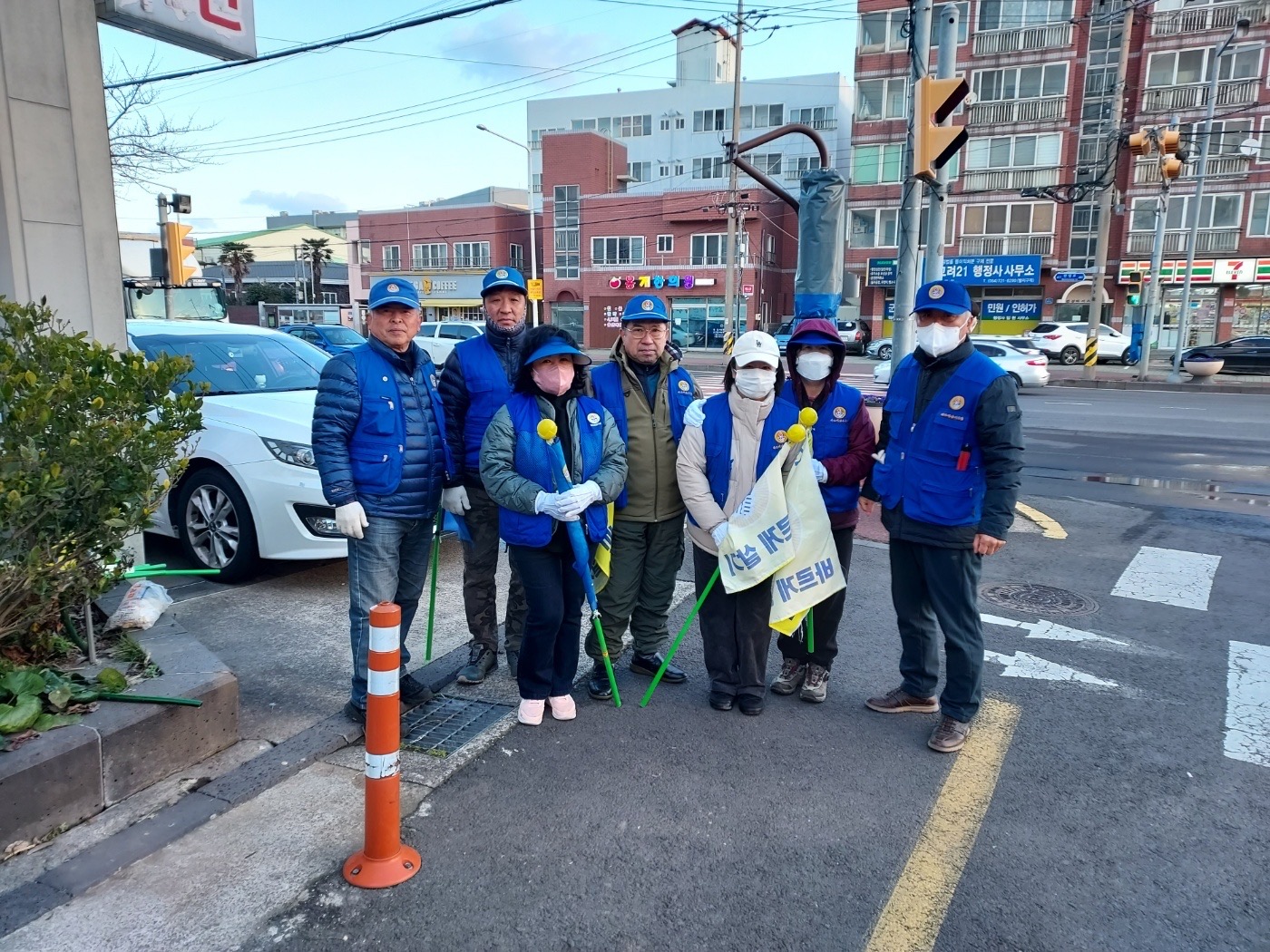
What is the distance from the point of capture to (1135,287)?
125 ft

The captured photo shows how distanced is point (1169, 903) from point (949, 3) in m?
6.70

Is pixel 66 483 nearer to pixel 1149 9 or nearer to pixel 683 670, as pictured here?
pixel 683 670

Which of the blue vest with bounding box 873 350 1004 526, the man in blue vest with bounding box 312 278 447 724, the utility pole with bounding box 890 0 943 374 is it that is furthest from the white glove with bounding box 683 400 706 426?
the utility pole with bounding box 890 0 943 374

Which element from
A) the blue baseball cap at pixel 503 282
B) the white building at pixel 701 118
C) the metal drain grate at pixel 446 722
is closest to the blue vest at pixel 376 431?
the blue baseball cap at pixel 503 282

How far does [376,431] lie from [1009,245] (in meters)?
42.6

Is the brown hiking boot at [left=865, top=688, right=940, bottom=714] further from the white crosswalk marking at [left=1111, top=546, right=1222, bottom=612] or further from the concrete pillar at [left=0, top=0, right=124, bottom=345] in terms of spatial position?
the concrete pillar at [left=0, top=0, right=124, bottom=345]

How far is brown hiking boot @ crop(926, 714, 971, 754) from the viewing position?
3.73 meters

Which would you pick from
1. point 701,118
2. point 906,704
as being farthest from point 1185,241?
point 906,704

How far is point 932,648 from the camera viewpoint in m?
4.08

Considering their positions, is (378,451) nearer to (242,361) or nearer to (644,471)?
(644,471)

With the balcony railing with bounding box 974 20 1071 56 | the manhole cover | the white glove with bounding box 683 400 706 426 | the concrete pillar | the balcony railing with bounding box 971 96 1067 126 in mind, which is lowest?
the manhole cover

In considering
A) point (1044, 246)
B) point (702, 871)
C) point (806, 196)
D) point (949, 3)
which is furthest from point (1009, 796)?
point (1044, 246)

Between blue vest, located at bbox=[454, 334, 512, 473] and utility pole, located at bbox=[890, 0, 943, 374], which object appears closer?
blue vest, located at bbox=[454, 334, 512, 473]

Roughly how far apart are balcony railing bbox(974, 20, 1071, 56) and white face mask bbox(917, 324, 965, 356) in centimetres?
4269
